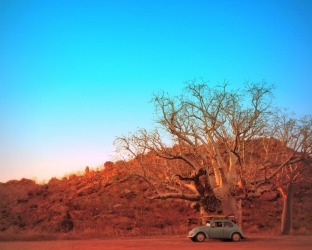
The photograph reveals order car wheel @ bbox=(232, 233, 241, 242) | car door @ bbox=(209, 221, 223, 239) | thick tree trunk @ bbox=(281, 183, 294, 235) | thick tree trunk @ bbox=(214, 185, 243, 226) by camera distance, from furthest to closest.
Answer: thick tree trunk @ bbox=(281, 183, 294, 235) → thick tree trunk @ bbox=(214, 185, 243, 226) → car wheel @ bbox=(232, 233, 241, 242) → car door @ bbox=(209, 221, 223, 239)

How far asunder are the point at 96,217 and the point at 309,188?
30.4 meters

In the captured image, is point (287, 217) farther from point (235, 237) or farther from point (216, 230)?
point (216, 230)

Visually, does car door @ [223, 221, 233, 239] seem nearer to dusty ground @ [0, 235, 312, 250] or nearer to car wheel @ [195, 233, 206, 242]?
car wheel @ [195, 233, 206, 242]

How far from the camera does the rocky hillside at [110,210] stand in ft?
148

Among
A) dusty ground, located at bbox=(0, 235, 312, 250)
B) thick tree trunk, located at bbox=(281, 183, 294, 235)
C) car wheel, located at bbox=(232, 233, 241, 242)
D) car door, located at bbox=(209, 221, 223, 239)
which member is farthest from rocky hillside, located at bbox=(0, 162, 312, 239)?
dusty ground, located at bbox=(0, 235, 312, 250)

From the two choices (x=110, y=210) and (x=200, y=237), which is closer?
(x=200, y=237)

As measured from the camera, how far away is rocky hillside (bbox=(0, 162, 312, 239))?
45.2 metres

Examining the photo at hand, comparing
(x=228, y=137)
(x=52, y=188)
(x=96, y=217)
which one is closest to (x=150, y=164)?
(x=228, y=137)

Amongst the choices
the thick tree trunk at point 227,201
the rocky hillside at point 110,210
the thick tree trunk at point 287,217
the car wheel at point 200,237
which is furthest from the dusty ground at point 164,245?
the rocky hillside at point 110,210

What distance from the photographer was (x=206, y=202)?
32.7m

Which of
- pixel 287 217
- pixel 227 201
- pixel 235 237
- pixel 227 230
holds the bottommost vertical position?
pixel 235 237

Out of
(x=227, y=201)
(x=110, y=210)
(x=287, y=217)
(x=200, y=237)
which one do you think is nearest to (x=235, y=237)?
(x=200, y=237)

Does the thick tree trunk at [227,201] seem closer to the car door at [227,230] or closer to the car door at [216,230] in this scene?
the car door at [227,230]

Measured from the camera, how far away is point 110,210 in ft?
164
